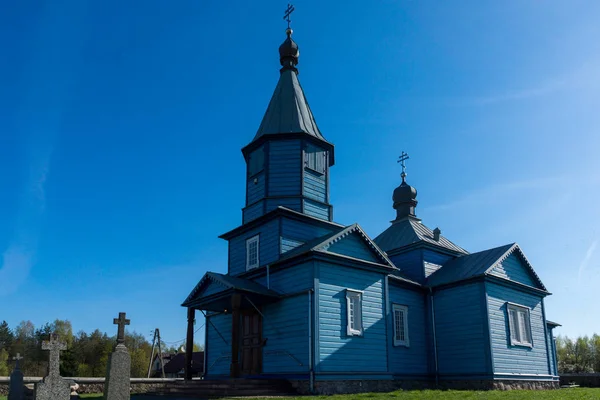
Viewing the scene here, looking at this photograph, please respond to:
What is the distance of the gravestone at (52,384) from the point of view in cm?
994

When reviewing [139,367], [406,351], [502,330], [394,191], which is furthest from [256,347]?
[139,367]

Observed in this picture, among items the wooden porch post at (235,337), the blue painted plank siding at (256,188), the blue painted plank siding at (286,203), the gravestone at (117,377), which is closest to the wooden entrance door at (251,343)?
the wooden porch post at (235,337)

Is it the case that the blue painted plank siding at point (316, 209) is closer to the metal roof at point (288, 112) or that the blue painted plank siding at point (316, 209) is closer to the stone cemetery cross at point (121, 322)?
the metal roof at point (288, 112)

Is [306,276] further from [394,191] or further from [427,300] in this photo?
[394,191]

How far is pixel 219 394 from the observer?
1466cm

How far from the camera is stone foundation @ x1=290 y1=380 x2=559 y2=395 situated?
52.1 ft

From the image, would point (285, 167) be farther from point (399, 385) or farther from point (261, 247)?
point (399, 385)

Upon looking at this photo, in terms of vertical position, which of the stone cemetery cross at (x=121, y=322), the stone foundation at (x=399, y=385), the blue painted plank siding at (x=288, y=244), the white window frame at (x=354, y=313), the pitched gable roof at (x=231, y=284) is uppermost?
the blue painted plank siding at (x=288, y=244)

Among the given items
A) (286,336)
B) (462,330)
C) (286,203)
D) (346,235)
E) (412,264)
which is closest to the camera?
(286,336)

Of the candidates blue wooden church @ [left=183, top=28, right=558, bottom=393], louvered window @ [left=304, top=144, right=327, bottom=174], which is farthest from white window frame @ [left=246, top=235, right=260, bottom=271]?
louvered window @ [left=304, top=144, right=327, bottom=174]

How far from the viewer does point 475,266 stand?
21891mm

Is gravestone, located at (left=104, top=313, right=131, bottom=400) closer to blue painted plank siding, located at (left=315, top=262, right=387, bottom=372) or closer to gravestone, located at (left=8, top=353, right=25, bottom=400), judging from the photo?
gravestone, located at (left=8, top=353, right=25, bottom=400)

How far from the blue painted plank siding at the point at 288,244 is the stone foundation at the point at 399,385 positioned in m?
4.64

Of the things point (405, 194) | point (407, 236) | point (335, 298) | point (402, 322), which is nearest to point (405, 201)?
point (405, 194)
